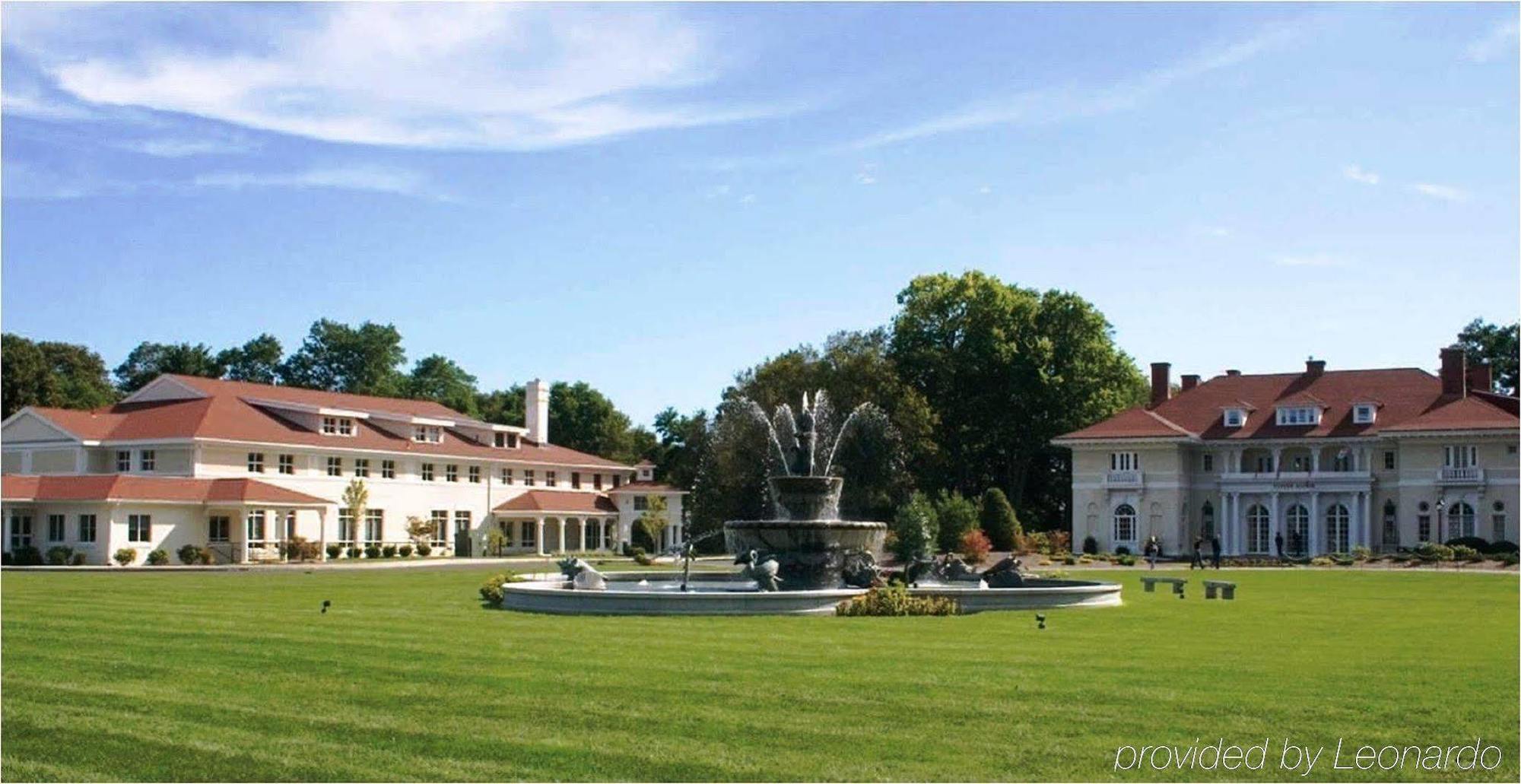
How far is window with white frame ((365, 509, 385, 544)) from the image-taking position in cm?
7438

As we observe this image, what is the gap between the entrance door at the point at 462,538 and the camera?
263 feet

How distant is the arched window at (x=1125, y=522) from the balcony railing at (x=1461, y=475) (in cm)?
1437

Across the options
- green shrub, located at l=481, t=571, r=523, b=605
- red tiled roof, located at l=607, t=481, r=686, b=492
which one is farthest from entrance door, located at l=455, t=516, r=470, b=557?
green shrub, located at l=481, t=571, r=523, b=605

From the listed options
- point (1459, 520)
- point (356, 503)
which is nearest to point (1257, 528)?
point (1459, 520)

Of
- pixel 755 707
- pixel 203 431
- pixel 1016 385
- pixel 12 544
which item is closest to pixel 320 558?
pixel 203 431

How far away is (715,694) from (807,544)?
14.9 meters

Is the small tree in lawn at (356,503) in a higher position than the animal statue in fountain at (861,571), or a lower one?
higher

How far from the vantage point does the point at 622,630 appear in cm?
2181

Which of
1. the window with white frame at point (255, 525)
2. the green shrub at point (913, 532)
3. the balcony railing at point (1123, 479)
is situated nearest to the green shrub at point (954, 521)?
the green shrub at point (913, 532)

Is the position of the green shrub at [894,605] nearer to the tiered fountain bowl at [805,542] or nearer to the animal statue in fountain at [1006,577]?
the tiered fountain bowl at [805,542]

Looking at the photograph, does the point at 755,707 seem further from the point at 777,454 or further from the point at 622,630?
the point at 777,454

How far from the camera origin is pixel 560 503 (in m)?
85.6

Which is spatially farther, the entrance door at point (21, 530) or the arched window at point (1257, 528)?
the arched window at point (1257, 528)

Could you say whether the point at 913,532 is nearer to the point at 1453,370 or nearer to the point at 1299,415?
the point at 1299,415
